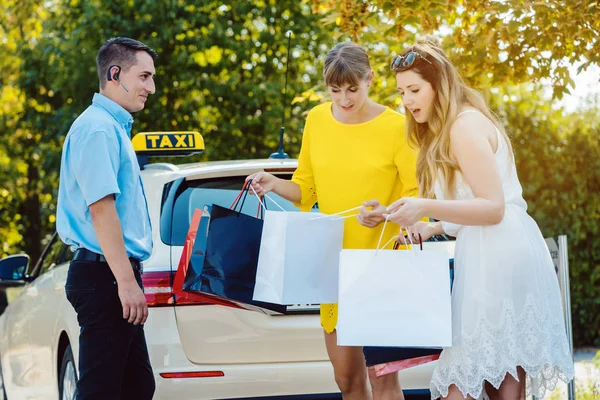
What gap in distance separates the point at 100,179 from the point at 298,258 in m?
0.85

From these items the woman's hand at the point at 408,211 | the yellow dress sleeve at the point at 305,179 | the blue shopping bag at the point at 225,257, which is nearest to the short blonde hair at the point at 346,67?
the yellow dress sleeve at the point at 305,179

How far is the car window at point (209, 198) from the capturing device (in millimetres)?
4961

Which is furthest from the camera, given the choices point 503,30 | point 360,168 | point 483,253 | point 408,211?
point 503,30

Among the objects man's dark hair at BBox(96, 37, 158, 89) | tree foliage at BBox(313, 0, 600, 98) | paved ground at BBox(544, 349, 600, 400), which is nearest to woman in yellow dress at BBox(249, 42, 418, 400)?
man's dark hair at BBox(96, 37, 158, 89)

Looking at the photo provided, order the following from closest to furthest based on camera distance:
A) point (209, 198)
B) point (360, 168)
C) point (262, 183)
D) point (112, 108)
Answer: point (112, 108) < point (360, 168) < point (262, 183) < point (209, 198)

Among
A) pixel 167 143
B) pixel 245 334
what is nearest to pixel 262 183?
pixel 245 334

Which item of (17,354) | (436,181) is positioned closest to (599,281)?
(17,354)

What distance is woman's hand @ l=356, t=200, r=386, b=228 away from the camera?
3848 mm

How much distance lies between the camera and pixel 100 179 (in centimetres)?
380

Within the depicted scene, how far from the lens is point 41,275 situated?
21.1 ft

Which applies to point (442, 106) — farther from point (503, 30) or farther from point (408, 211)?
point (503, 30)

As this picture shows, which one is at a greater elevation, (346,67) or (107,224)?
(346,67)

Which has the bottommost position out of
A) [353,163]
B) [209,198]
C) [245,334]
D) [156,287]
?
[245,334]

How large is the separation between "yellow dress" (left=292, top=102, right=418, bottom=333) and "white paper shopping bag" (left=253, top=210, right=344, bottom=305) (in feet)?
0.58
